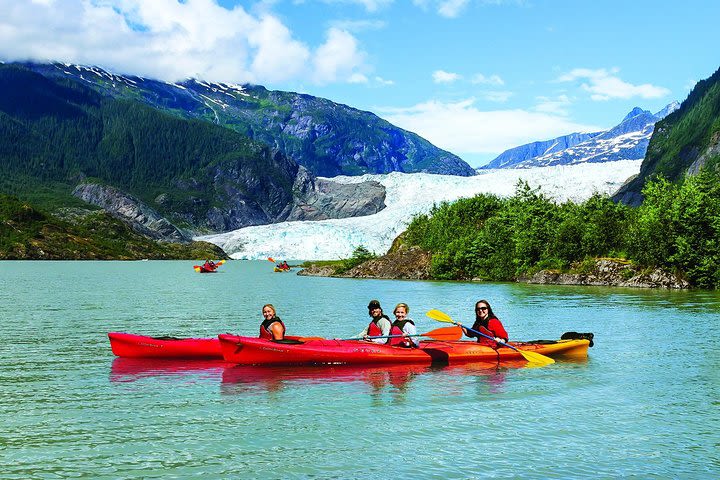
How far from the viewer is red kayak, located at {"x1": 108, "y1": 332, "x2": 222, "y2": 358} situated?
2448 cm

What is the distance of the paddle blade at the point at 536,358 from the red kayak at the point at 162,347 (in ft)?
32.5

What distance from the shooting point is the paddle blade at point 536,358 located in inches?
930

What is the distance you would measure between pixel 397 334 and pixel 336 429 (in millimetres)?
8494

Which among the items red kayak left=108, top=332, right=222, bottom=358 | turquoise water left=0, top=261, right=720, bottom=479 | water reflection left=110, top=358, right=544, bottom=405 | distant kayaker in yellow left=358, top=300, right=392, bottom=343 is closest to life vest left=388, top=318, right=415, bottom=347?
distant kayaker in yellow left=358, top=300, right=392, bottom=343

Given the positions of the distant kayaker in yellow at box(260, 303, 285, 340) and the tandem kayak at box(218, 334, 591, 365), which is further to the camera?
the distant kayaker in yellow at box(260, 303, 285, 340)

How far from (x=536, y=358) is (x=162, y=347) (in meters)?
12.2

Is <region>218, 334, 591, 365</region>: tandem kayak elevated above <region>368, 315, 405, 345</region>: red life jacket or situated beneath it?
situated beneath

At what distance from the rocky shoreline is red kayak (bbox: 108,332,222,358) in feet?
169

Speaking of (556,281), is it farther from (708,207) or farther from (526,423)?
(526,423)

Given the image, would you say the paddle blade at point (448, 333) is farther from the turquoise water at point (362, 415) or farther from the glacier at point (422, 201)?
the glacier at point (422, 201)

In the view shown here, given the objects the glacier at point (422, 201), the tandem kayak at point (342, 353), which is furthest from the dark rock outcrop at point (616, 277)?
the glacier at point (422, 201)

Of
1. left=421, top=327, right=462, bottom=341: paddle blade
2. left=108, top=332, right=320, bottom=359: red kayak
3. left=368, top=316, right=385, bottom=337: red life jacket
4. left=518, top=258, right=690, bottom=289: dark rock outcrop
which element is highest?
left=518, top=258, right=690, bottom=289: dark rock outcrop

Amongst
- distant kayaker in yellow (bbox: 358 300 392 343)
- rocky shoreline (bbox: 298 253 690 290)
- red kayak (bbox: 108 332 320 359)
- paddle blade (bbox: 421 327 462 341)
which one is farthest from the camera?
rocky shoreline (bbox: 298 253 690 290)

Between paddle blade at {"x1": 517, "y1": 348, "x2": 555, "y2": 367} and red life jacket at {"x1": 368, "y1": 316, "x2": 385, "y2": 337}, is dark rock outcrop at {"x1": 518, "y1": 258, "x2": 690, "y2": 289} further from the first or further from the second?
red life jacket at {"x1": 368, "y1": 316, "x2": 385, "y2": 337}
